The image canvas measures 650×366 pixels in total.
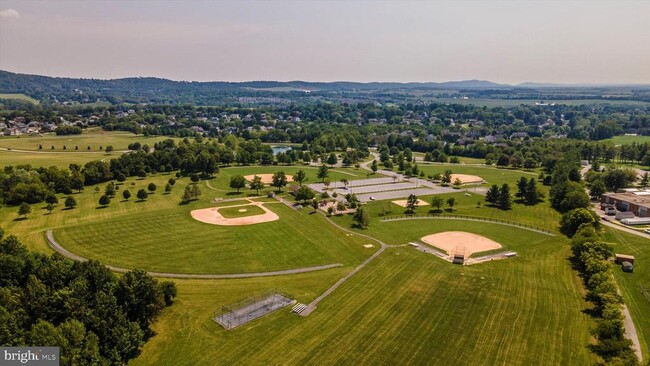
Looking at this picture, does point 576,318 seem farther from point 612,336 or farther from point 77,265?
point 77,265

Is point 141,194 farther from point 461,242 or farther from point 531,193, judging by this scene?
point 531,193

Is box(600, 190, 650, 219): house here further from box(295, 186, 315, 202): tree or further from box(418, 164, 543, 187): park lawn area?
box(295, 186, 315, 202): tree

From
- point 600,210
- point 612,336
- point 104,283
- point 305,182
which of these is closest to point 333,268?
point 104,283

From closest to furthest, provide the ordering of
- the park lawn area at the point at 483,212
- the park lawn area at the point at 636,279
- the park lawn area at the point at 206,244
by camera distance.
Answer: the park lawn area at the point at 636,279 < the park lawn area at the point at 206,244 < the park lawn area at the point at 483,212

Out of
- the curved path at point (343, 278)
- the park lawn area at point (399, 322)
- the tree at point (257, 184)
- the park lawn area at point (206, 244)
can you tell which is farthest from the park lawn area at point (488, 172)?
the park lawn area at point (206, 244)

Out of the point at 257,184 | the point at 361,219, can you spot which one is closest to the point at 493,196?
the point at 361,219

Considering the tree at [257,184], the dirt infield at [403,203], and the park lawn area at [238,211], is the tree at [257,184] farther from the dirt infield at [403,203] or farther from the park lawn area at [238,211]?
the dirt infield at [403,203]

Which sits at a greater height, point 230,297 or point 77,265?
point 77,265
